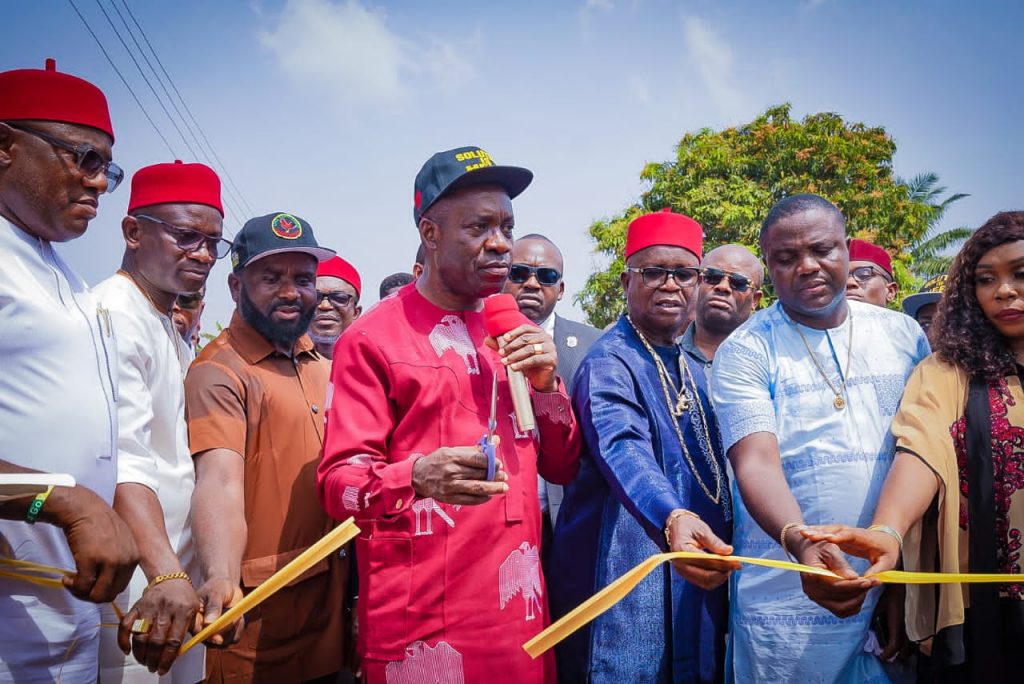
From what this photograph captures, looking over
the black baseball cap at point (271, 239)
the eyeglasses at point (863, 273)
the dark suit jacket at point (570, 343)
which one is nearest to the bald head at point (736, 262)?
the eyeglasses at point (863, 273)

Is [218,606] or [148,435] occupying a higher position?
[148,435]

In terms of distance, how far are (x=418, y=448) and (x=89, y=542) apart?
1114 millimetres

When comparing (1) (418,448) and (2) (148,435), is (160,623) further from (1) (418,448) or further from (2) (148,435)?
(1) (418,448)

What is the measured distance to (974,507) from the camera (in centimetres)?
291

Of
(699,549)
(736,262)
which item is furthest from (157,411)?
(736,262)

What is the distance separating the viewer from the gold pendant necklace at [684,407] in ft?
11.5

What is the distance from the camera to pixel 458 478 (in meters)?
2.41

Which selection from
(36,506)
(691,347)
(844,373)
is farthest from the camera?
(691,347)

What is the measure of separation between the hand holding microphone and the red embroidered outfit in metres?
0.24

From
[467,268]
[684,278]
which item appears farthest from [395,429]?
[684,278]

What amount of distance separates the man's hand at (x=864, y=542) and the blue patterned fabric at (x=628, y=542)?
0.65m

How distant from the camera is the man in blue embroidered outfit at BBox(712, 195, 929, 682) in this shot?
305cm

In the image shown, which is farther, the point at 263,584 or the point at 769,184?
the point at 769,184

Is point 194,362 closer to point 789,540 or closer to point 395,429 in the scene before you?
point 395,429
